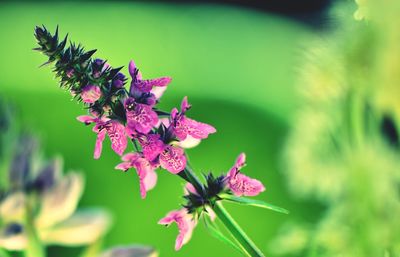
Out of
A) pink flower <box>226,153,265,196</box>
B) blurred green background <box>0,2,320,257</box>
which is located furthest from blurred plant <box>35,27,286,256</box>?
blurred green background <box>0,2,320,257</box>

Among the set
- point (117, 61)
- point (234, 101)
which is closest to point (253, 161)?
point (234, 101)

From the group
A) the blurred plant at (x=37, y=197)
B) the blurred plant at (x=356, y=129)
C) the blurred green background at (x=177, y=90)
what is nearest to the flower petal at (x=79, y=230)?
the blurred plant at (x=37, y=197)

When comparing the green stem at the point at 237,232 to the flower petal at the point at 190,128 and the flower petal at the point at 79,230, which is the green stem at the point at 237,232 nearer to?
the flower petal at the point at 190,128

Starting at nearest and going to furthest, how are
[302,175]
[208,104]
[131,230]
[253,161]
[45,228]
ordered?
1. [45,228]
2. [302,175]
3. [131,230]
4. [253,161]
5. [208,104]

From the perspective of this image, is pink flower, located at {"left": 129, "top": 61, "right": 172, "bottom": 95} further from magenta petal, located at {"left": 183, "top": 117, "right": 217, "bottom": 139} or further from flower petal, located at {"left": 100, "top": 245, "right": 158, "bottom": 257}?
flower petal, located at {"left": 100, "top": 245, "right": 158, "bottom": 257}

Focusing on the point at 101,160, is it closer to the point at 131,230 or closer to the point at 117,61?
the point at 131,230

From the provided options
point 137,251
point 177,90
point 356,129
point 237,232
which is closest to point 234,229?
point 237,232
